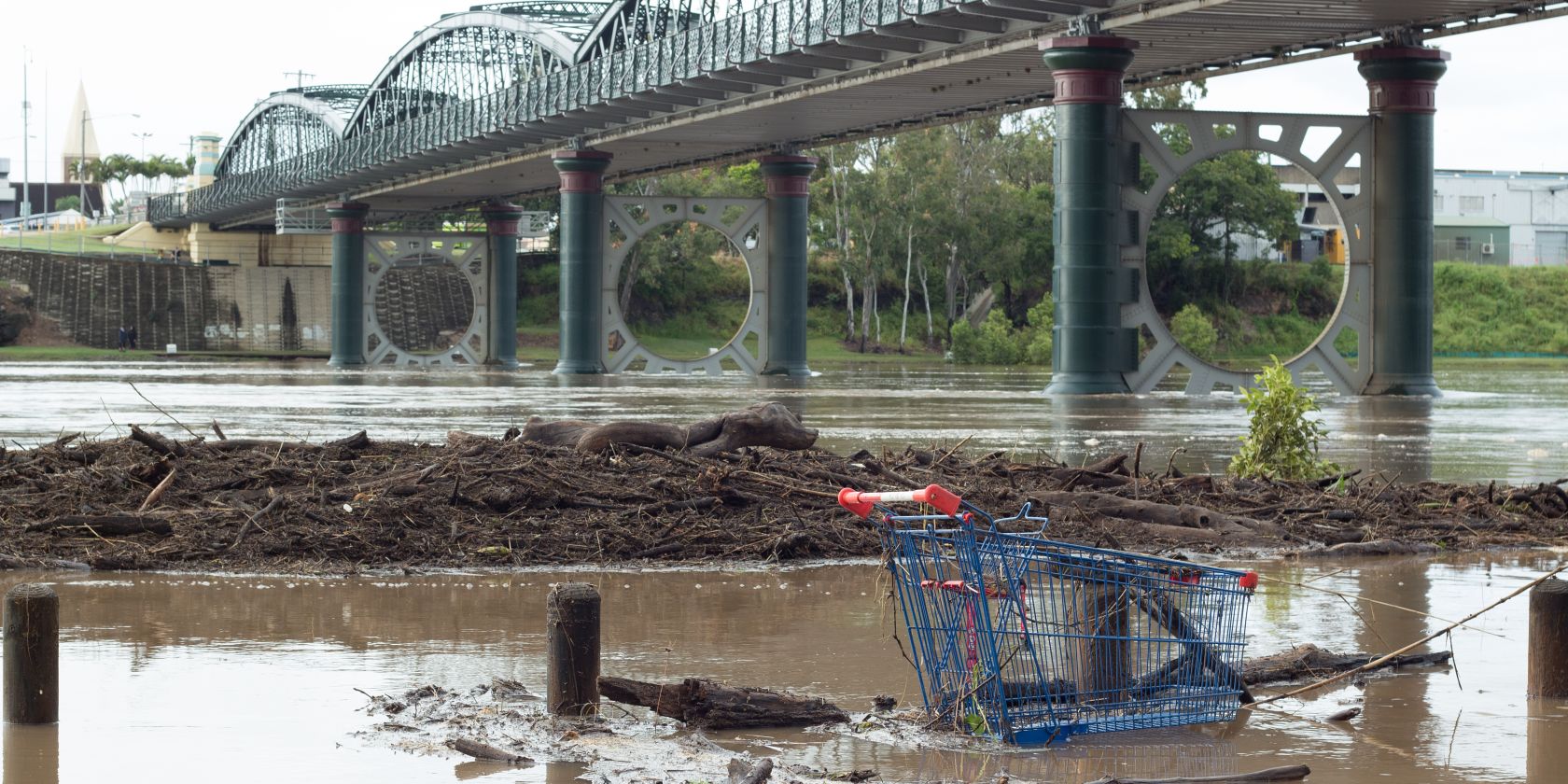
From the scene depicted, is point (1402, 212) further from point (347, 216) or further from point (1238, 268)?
point (347, 216)

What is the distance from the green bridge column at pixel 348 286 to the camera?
291 ft

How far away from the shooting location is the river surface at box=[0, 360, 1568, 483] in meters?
22.2

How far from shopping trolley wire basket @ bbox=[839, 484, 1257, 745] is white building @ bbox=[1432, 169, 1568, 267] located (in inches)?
4812

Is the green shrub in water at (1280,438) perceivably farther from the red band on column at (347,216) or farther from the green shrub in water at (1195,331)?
the red band on column at (347,216)

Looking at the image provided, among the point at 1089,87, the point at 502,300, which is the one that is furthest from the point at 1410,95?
the point at 502,300

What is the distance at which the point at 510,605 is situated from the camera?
10758 millimetres

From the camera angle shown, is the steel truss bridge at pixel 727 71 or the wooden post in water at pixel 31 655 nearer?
the wooden post in water at pixel 31 655

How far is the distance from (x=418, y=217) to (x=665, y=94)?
184 ft

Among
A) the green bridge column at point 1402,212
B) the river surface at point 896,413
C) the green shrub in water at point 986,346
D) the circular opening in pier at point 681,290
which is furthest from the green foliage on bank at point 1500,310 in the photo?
the green bridge column at point 1402,212

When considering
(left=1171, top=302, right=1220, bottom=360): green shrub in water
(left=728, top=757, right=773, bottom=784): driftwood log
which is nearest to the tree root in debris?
(left=728, top=757, right=773, bottom=784): driftwood log

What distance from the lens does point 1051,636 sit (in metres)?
7.11

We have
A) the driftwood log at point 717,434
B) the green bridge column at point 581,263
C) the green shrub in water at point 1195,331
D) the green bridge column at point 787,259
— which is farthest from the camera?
the green shrub in water at point 1195,331

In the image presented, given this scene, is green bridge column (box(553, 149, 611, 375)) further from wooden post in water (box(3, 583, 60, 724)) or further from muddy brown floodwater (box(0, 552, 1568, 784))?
wooden post in water (box(3, 583, 60, 724))

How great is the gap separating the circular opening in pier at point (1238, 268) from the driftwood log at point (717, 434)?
74.7 m
